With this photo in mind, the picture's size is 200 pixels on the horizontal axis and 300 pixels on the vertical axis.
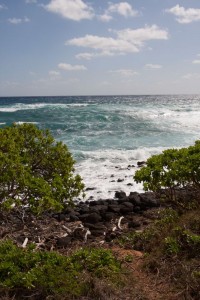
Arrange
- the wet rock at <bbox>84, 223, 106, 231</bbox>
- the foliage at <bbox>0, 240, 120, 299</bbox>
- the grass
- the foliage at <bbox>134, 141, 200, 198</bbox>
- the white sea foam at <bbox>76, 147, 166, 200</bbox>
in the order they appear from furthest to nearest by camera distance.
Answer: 1. the white sea foam at <bbox>76, 147, 166, 200</bbox>
2. the wet rock at <bbox>84, 223, 106, 231</bbox>
3. the foliage at <bbox>134, 141, 200, 198</bbox>
4. the grass
5. the foliage at <bbox>0, 240, 120, 299</bbox>

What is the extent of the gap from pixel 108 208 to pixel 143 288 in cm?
808

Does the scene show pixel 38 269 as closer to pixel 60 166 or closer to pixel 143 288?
pixel 143 288

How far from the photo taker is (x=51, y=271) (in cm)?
691

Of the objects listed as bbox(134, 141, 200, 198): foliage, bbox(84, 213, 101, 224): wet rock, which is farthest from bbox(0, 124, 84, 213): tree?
bbox(84, 213, 101, 224): wet rock

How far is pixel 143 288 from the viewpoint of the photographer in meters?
7.18

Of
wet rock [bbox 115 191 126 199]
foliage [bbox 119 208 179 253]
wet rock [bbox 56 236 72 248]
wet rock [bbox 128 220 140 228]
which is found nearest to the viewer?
foliage [bbox 119 208 179 253]

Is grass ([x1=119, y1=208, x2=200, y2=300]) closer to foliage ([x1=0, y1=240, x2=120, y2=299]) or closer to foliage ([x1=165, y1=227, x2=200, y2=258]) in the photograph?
foliage ([x1=165, y1=227, x2=200, y2=258])

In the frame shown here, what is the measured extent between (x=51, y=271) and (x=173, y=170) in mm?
3836

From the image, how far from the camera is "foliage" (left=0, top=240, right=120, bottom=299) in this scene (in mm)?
6523

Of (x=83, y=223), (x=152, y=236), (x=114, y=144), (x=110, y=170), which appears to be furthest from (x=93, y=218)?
(x=114, y=144)

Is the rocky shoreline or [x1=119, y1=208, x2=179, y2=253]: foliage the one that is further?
the rocky shoreline

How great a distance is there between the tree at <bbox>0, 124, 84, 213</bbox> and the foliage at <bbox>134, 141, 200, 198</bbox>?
1847mm

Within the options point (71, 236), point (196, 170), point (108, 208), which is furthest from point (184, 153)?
point (108, 208)

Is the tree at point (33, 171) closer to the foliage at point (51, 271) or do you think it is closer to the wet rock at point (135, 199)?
the foliage at point (51, 271)
